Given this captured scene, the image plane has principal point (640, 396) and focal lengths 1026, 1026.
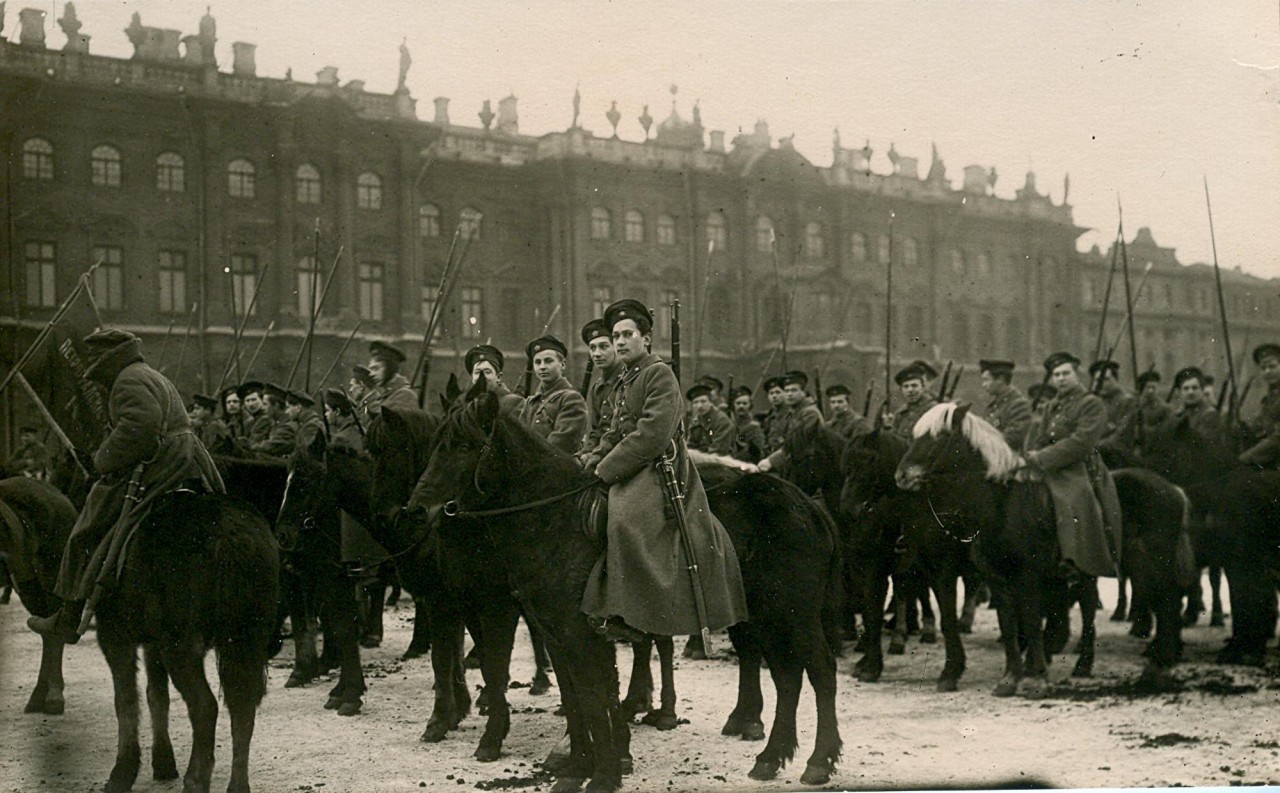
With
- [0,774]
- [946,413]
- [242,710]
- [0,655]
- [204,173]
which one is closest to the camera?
[242,710]

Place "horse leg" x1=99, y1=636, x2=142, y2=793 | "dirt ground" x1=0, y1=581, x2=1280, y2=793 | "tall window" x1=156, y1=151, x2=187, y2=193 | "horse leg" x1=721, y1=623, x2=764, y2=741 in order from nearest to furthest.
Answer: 1. "horse leg" x1=99, y1=636, x2=142, y2=793
2. "dirt ground" x1=0, y1=581, x2=1280, y2=793
3. "horse leg" x1=721, y1=623, x2=764, y2=741
4. "tall window" x1=156, y1=151, x2=187, y2=193

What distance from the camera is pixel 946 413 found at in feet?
25.5

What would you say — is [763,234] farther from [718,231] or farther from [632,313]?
[632,313]

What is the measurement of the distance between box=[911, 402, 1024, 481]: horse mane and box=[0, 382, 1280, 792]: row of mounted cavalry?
0.06 feet

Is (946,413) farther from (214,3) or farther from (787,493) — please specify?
(214,3)

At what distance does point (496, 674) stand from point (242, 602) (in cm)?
182

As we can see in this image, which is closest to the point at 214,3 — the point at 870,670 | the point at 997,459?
the point at 997,459

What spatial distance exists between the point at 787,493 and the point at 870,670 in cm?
324

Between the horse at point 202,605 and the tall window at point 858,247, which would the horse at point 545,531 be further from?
the tall window at point 858,247

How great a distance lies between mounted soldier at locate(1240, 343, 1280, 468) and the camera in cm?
843

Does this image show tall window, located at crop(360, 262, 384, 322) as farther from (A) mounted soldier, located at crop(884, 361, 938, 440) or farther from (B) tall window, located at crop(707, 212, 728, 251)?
(A) mounted soldier, located at crop(884, 361, 938, 440)

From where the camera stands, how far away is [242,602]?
17.3ft

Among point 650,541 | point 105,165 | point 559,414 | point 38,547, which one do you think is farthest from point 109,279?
point 650,541

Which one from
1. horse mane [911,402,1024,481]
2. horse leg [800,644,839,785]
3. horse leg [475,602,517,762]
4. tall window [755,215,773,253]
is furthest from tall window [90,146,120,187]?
horse leg [800,644,839,785]
